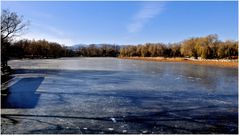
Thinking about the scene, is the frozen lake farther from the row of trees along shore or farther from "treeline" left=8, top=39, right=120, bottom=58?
"treeline" left=8, top=39, right=120, bottom=58

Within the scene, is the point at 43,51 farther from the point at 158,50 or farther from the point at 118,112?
the point at 118,112

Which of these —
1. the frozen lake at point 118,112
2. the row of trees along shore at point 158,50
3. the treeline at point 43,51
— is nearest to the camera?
the frozen lake at point 118,112

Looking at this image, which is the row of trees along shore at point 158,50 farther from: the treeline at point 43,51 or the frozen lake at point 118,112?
the frozen lake at point 118,112

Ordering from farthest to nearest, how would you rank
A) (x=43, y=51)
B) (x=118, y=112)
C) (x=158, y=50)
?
1. (x=158, y=50)
2. (x=43, y=51)
3. (x=118, y=112)

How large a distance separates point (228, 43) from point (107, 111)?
80.7 meters

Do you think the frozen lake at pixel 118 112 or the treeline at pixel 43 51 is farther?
the treeline at pixel 43 51

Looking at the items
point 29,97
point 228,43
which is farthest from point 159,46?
point 29,97

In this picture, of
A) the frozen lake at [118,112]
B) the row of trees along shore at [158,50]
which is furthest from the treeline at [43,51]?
the frozen lake at [118,112]

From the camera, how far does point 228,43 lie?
84000 millimetres

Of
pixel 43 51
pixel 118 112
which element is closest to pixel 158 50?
pixel 43 51

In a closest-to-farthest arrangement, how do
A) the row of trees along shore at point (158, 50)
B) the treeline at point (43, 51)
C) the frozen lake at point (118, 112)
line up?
the frozen lake at point (118, 112)
the row of trees along shore at point (158, 50)
the treeline at point (43, 51)

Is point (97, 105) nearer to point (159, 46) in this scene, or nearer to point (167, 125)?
point (167, 125)

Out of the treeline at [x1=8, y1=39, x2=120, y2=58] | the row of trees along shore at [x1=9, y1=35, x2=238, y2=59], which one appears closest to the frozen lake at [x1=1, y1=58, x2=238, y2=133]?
the row of trees along shore at [x1=9, y1=35, x2=238, y2=59]

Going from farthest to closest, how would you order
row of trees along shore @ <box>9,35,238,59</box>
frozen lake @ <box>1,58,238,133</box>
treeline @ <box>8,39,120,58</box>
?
treeline @ <box>8,39,120,58</box>, row of trees along shore @ <box>9,35,238,59</box>, frozen lake @ <box>1,58,238,133</box>
